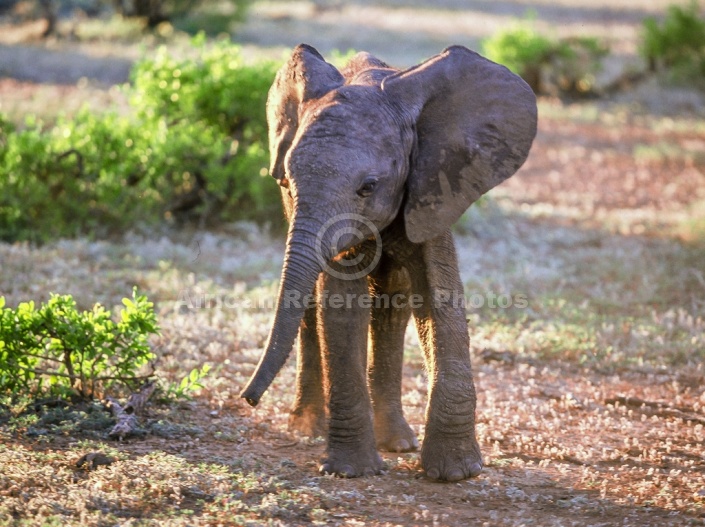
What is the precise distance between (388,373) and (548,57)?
18690 millimetres

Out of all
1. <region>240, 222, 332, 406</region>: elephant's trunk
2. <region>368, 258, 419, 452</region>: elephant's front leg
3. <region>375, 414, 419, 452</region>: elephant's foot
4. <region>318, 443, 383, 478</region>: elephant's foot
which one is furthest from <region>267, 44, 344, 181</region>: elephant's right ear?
<region>375, 414, 419, 452</region>: elephant's foot

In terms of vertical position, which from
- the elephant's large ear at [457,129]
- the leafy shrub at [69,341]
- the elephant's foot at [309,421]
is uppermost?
the elephant's large ear at [457,129]

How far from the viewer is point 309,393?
632 centimetres

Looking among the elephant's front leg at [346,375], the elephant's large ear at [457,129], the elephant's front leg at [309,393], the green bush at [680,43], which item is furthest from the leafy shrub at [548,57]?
the elephant's front leg at [346,375]

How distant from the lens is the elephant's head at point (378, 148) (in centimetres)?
497

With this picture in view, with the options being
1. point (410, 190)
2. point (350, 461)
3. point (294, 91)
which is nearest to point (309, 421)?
point (350, 461)

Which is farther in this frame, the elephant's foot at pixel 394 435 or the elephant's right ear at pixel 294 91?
the elephant's foot at pixel 394 435

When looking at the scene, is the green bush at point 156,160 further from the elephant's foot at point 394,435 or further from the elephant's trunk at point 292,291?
the elephant's trunk at point 292,291

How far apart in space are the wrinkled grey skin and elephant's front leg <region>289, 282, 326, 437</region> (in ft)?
2.35

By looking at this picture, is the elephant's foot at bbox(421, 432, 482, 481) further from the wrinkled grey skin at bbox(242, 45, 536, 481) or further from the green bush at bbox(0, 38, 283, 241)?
the green bush at bbox(0, 38, 283, 241)

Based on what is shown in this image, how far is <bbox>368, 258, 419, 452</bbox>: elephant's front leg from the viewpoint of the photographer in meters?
6.03

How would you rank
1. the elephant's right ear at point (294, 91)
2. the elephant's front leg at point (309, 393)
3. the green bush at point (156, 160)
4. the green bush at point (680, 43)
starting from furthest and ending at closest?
1. the green bush at point (680, 43)
2. the green bush at point (156, 160)
3. the elephant's front leg at point (309, 393)
4. the elephant's right ear at point (294, 91)

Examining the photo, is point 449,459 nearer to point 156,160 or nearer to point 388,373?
point 388,373

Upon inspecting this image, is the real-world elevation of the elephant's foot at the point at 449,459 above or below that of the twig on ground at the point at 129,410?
below
